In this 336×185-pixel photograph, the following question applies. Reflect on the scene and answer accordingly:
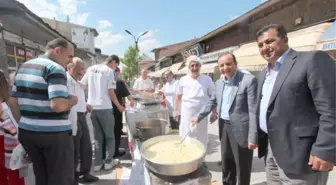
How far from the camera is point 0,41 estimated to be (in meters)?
4.56

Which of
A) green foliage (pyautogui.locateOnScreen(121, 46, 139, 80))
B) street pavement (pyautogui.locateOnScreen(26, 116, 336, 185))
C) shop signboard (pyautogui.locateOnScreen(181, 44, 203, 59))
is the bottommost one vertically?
street pavement (pyautogui.locateOnScreen(26, 116, 336, 185))

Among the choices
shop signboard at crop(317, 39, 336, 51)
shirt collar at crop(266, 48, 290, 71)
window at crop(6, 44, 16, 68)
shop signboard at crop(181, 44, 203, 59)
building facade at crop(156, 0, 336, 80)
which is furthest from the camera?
shop signboard at crop(181, 44, 203, 59)

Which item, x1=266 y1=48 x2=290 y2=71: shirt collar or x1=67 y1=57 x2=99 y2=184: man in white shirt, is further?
x1=67 y1=57 x2=99 y2=184: man in white shirt

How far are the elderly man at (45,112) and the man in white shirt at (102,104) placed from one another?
4.56ft

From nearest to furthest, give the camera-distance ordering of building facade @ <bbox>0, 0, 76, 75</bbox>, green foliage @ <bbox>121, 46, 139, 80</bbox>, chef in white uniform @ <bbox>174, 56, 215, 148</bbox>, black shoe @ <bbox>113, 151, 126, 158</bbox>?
chef in white uniform @ <bbox>174, 56, 215, 148</bbox>, black shoe @ <bbox>113, 151, 126, 158</bbox>, building facade @ <bbox>0, 0, 76, 75</bbox>, green foliage @ <bbox>121, 46, 139, 80</bbox>

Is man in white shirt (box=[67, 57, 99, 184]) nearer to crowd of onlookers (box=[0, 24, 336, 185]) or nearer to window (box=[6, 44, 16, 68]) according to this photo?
crowd of onlookers (box=[0, 24, 336, 185])

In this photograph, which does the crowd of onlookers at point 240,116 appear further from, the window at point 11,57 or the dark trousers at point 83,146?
the window at point 11,57

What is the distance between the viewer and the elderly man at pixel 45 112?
1.83m

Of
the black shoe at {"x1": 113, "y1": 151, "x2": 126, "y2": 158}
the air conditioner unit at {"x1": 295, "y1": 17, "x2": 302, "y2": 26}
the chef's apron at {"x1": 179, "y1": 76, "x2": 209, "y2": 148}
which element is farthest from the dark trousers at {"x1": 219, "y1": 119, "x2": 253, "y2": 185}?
the air conditioner unit at {"x1": 295, "y1": 17, "x2": 302, "y2": 26}

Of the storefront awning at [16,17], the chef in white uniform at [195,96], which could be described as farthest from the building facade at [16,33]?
the chef in white uniform at [195,96]

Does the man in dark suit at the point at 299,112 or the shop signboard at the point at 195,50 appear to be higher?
the shop signboard at the point at 195,50

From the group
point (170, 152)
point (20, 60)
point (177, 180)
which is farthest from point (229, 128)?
point (20, 60)

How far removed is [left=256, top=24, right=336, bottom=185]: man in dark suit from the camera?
133 centimetres

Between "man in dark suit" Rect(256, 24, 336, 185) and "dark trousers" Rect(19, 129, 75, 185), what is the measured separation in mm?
1854
